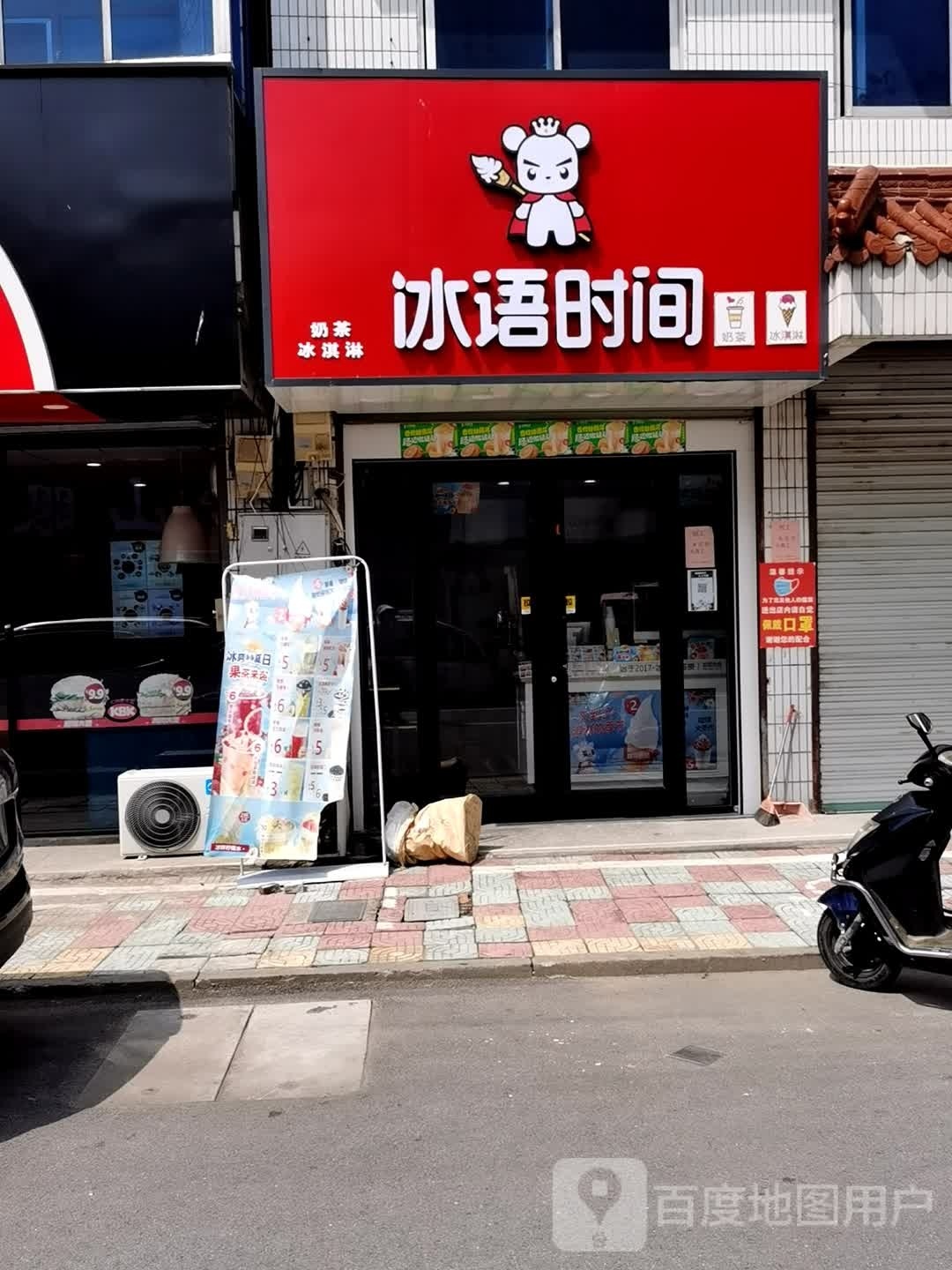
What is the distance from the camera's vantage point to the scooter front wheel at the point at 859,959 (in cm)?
539

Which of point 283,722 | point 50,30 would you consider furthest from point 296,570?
point 50,30

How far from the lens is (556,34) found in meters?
8.58

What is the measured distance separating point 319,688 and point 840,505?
4.29 m

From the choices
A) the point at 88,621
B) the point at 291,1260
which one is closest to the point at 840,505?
the point at 88,621

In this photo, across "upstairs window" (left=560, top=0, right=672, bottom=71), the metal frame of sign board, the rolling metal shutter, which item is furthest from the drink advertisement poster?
"upstairs window" (left=560, top=0, right=672, bottom=71)

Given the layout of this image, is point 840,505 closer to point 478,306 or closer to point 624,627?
point 624,627

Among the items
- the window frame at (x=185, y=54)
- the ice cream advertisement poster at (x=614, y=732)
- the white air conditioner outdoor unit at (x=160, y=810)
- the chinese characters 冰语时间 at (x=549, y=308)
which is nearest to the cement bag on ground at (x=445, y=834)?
the ice cream advertisement poster at (x=614, y=732)

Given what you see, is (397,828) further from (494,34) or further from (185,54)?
(494,34)

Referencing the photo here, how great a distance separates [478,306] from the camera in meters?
7.29

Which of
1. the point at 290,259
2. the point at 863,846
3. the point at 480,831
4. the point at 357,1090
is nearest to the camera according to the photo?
the point at 357,1090

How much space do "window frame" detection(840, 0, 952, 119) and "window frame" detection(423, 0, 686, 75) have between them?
4.14 ft

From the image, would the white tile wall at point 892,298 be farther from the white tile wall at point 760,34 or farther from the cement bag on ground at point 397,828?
the cement bag on ground at point 397,828

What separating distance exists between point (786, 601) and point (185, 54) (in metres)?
5.86

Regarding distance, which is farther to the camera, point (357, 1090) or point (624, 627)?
point (624, 627)
